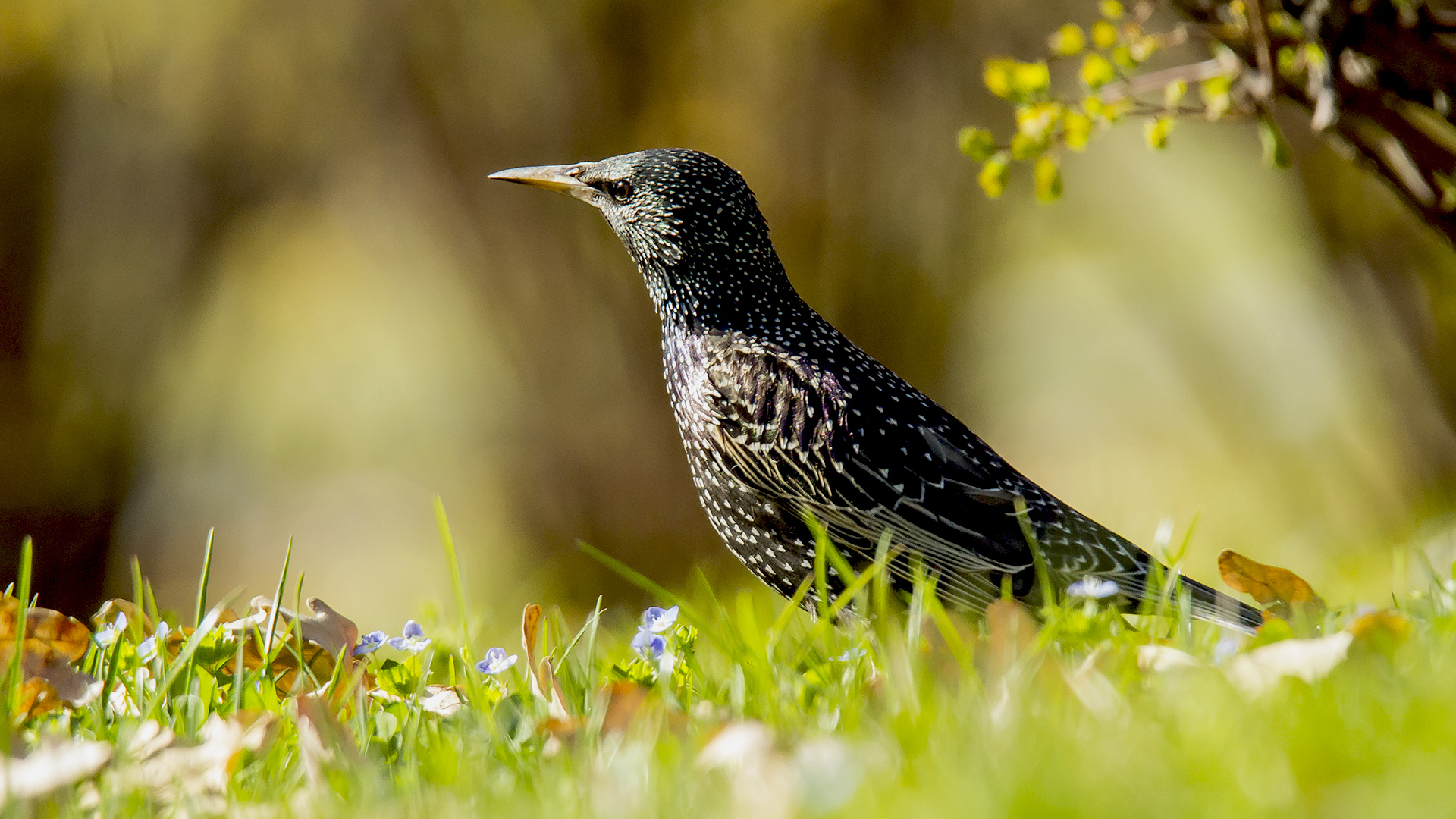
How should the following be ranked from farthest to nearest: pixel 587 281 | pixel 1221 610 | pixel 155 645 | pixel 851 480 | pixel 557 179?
pixel 587 281
pixel 557 179
pixel 851 480
pixel 1221 610
pixel 155 645

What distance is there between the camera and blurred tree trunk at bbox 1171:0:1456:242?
3412 millimetres

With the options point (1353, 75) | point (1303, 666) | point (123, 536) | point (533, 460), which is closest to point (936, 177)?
point (533, 460)

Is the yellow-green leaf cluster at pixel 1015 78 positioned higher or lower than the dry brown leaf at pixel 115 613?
higher

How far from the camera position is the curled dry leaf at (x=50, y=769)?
5.64ft

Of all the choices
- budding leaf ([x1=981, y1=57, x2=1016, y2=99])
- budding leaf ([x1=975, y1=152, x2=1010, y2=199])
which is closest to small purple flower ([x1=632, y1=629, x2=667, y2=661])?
budding leaf ([x1=975, y1=152, x2=1010, y2=199])

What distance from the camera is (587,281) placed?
20.9 ft

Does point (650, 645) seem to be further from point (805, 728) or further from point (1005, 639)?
point (1005, 639)

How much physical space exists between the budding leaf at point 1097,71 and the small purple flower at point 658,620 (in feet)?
6.24

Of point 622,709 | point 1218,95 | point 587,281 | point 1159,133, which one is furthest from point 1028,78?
point 587,281

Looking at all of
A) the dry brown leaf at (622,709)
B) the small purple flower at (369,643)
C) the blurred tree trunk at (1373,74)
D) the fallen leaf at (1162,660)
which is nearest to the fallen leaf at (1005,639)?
the fallen leaf at (1162,660)

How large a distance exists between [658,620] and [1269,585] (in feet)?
5.20

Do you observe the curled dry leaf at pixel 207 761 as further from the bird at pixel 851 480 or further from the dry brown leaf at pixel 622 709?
the bird at pixel 851 480

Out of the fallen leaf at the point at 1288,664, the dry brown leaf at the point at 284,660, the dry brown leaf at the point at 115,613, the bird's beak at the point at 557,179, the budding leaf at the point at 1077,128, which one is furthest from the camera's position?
the bird's beak at the point at 557,179

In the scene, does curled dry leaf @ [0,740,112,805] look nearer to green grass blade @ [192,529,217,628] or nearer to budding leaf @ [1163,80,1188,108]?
green grass blade @ [192,529,217,628]
